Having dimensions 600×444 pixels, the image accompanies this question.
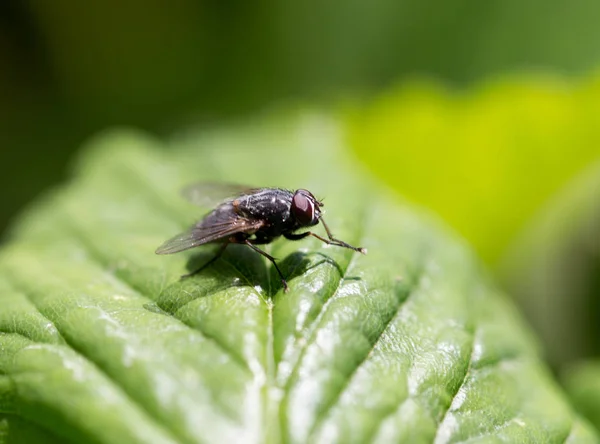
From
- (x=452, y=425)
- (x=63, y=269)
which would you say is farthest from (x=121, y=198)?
(x=452, y=425)

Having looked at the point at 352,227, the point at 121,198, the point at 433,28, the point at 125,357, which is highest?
the point at 433,28

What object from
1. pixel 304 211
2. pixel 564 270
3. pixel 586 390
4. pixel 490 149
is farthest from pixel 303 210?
pixel 564 270

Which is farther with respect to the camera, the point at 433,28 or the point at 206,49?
the point at 206,49


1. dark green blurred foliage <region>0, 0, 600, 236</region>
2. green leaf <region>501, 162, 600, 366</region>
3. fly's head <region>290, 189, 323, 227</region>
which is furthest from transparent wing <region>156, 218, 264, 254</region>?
dark green blurred foliage <region>0, 0, 600, 236</region>

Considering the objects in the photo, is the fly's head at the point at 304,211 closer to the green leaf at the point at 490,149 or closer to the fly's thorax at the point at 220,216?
the fly's thorax at the point at 220,216

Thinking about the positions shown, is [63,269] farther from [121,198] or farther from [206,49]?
[206,49]

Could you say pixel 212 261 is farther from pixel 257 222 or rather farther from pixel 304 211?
pixel 304 211

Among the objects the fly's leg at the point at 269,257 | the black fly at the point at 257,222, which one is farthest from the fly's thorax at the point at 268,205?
the fly's leg at the point at 269,257
